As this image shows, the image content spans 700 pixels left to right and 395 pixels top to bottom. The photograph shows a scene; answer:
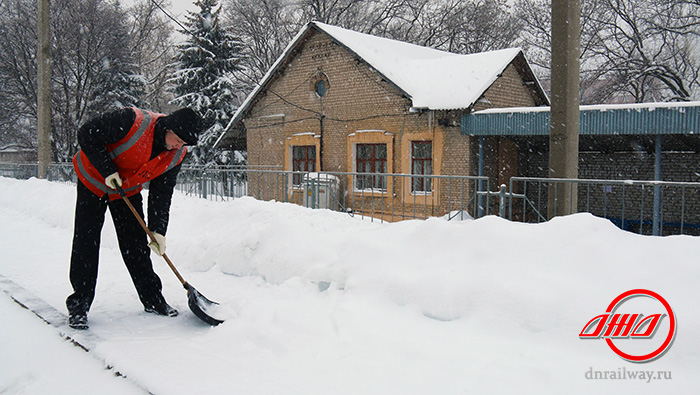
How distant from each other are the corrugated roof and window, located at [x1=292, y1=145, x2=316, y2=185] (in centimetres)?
604

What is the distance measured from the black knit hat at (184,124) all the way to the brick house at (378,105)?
384 inches

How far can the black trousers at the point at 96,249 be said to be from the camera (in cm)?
418

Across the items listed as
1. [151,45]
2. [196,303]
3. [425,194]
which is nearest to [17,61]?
[151,45]

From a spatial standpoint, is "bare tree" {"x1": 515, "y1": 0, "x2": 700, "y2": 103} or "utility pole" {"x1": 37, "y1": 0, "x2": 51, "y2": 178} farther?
"bare tree" {"x1": 515, "y1": 0, "x2": 700, "y2": 103}

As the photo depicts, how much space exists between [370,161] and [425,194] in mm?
8503

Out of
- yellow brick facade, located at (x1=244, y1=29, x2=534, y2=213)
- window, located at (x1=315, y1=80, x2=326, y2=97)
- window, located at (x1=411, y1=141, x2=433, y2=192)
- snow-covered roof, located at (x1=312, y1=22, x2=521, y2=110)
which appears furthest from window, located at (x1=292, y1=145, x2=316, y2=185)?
window, located at (x1=411, y1=141, x2=433, y2=192)

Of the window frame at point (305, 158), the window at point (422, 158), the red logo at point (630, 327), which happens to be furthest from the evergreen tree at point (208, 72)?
the red logo at point (630, 327)

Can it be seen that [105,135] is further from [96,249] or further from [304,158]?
[304,158]

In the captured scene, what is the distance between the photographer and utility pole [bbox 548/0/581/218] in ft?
17.5

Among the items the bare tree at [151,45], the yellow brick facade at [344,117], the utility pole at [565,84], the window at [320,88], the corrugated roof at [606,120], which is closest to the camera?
the utility pole at [565,84]

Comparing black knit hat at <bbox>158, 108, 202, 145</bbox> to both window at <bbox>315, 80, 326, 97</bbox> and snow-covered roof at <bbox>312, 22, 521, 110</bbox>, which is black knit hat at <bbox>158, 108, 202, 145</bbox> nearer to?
snow-covered roof at <bbox>312, 22, 521, 110</bbox>

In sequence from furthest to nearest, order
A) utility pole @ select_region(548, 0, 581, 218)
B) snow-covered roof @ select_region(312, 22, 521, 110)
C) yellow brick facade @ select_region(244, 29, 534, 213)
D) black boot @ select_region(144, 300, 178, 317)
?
1. yellow brick facade @ select_region(244, 29, 534, 213)
2. snow-covered roof @ select_region(312, 22, 521, 110)
3. utility pole @ select_region(548, 0, 581, 218)
4. black boot @ select_region(144, 300, 178, 317)

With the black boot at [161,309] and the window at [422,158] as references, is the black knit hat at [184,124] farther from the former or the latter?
the window at [422,158]

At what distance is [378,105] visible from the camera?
53.8ft
